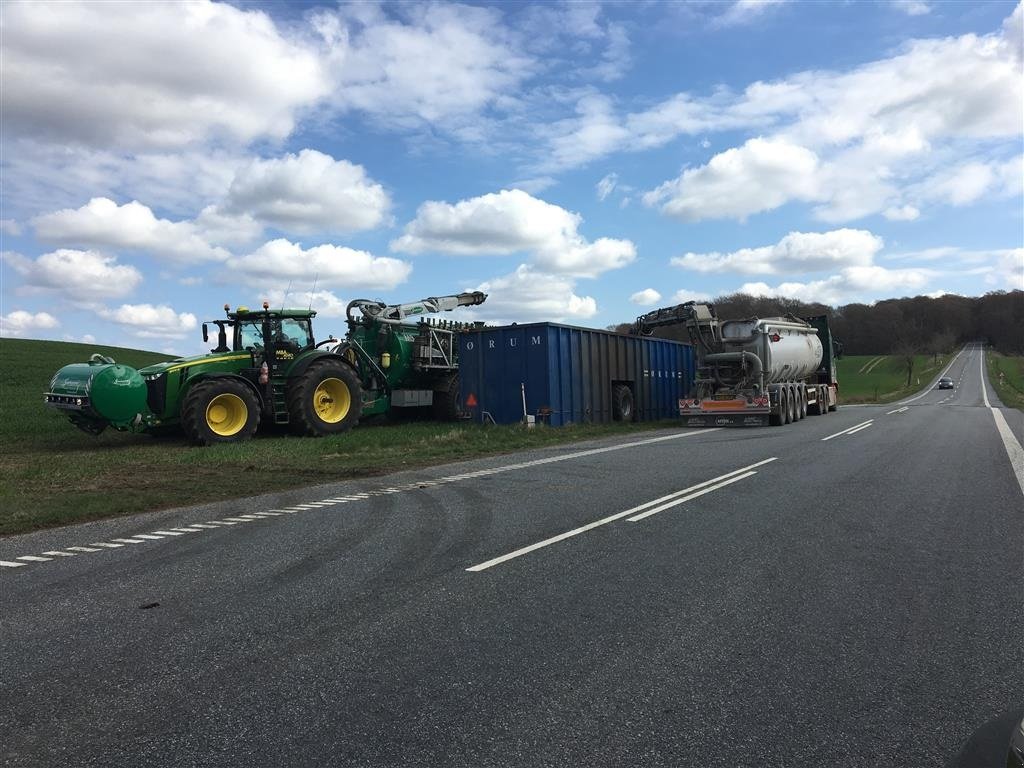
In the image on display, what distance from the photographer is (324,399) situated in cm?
1714

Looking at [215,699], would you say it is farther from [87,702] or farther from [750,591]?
[750,591]

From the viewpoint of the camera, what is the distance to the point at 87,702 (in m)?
3.57

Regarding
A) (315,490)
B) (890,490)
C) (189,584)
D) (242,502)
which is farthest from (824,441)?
(189,584)

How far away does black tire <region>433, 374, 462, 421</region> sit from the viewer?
2180 cm

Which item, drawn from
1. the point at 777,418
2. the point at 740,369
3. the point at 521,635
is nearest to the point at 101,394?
the point at 521,635

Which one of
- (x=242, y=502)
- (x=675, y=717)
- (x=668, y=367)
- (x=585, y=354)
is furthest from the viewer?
(x=668, y=367)

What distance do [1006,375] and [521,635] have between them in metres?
104

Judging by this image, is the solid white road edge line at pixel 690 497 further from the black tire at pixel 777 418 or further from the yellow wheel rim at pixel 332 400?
the black tire at pixel 777 418

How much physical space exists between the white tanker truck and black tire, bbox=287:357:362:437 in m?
10.8

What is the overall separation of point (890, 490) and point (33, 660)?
912 cm

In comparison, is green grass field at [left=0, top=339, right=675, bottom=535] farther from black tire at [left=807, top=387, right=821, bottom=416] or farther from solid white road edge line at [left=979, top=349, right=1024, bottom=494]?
black tire at [left=807, top=387, right=821, bottom=416]

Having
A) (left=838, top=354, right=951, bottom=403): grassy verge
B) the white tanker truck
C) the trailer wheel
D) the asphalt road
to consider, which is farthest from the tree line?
the asphalt road

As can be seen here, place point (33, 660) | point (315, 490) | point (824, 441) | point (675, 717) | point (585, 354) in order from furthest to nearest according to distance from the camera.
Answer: point (585, 354), point (824, 441), point (315, 490), point (33, 660), point (675, 717)

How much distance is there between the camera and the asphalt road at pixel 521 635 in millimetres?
3207
